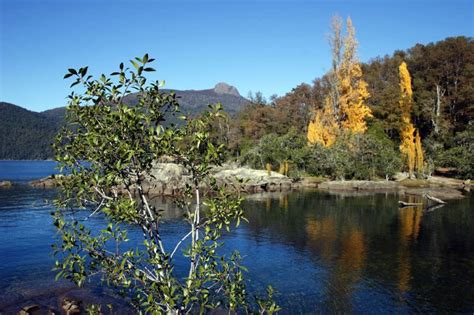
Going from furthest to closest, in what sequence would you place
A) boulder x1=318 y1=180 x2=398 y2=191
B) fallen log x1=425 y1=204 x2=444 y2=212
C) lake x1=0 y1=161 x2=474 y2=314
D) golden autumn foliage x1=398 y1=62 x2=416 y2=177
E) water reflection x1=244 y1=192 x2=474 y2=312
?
golden autumn foliage x1=398 y1=62 x2=416 y2=177 < boulder x1=318 y1=180 x2=398 y2=191 < fallen log x1=425 y1=204 x2=444 y2=212 < water reflection x1=244 y1=192 x2=474 y2=312 < lake x1=0 y1=161 x2=474 y2=314

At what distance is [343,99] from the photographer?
100625mm

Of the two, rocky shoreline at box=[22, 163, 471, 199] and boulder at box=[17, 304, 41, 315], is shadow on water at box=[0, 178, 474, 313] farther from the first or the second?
rocky shoreline at box=[22, 163, 471, 199]

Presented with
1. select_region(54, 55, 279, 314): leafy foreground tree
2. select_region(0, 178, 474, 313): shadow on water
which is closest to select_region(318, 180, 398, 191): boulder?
select_region(0, 178, 474, 313): shadow on water

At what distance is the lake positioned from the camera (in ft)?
84.2

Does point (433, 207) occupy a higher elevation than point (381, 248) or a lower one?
higher

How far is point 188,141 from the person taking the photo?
1032 centimetres

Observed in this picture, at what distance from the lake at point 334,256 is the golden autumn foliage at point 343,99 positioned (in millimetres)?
42644

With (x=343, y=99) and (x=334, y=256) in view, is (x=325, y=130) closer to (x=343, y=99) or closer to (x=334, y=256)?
(x=343, y=99)

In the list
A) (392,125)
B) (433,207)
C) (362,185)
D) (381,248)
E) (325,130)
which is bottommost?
(381,248)

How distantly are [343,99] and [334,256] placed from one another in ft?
236

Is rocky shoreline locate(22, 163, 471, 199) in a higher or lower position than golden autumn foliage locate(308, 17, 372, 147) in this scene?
lower

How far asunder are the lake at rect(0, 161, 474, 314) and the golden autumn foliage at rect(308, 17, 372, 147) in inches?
1679

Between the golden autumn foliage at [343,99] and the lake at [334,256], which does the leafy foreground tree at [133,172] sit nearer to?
the lake at [334,256]

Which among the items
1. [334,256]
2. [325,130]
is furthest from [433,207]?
[325,130]
